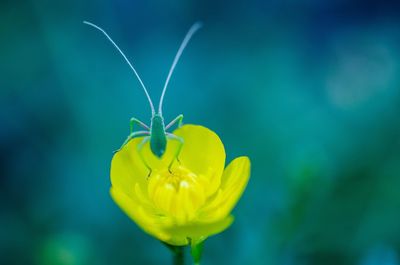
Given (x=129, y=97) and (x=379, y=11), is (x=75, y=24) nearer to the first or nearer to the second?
(x=129, y=97)

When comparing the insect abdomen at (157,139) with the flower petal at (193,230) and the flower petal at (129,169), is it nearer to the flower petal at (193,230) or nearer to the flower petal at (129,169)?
the flower petal at (129,169)

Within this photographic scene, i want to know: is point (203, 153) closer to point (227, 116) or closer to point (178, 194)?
point (178, 194)

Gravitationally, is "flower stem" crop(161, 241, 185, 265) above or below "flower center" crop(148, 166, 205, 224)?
below

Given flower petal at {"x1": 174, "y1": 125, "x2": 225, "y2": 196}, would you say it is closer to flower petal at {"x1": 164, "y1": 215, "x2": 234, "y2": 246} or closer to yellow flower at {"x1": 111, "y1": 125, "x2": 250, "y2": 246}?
yellow flower at {"x1": 111, "y1": 125, "x2": 250, "y2": 246}

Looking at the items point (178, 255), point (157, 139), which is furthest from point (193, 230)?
point (157, 139)

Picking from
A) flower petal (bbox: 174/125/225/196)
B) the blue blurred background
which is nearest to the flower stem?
flower petal (bbox: 174/125/225/196)

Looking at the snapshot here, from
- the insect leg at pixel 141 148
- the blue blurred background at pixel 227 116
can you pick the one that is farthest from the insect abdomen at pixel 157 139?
the blue blurred background at pixel 227 116
